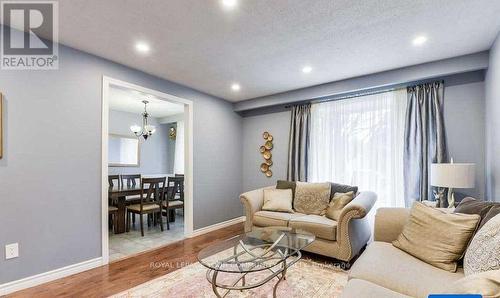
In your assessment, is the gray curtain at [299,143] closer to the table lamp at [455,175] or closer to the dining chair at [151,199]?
the table lamp at [455,175]

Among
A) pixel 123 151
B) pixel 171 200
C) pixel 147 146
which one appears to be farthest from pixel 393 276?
pixel 147 146

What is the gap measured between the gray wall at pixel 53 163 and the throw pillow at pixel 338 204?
288 cm

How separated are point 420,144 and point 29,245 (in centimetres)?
465

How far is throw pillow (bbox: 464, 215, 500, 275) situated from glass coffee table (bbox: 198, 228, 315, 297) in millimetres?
1155

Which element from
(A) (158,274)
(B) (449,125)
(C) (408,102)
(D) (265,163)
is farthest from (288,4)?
(D) (265,163)

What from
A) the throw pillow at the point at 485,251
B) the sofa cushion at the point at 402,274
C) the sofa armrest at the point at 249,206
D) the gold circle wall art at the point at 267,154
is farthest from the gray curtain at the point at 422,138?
the gold circle wall art at the point at 267,154

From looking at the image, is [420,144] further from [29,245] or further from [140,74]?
[29,245]

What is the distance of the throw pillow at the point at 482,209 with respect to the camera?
5.02ft

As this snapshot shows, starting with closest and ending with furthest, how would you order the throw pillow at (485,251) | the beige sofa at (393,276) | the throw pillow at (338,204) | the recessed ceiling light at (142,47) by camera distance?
the throw pillow at (485,251) < the beige sofa at (393,276) < the recessed ceiling light at (142,47) < the throw pillow at (338,204)

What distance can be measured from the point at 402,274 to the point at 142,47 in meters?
3.12

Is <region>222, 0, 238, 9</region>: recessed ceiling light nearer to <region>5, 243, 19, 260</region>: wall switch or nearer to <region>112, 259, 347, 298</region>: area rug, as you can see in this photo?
<region>112, 259, 347, 298</region>: area rug

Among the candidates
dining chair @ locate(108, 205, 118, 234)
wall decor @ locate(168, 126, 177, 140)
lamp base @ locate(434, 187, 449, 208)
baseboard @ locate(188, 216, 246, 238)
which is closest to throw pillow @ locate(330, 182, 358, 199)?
lamp base @ locate(434, 187, 449, 208)

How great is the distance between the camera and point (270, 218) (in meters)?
3.24

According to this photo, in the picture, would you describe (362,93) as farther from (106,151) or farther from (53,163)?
(53,163)
